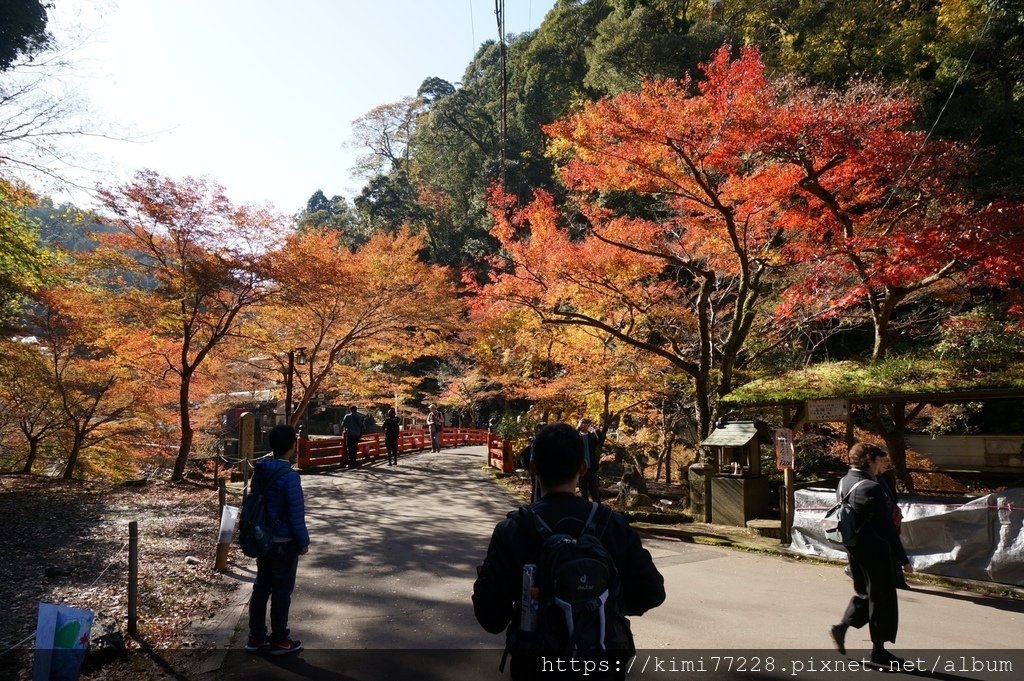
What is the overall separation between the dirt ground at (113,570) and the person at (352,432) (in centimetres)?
591

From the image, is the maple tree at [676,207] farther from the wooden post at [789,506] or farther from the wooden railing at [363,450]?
the wooden railing at [363,450]

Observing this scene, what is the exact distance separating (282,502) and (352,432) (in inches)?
542

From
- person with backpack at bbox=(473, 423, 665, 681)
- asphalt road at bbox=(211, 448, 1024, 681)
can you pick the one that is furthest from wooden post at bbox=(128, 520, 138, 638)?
person with backpack at bbox=(473, 423, 665, 681)

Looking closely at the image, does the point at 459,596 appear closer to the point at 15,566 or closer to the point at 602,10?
the point at 15,566

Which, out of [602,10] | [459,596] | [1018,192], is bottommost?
[459,596]

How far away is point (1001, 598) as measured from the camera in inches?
237

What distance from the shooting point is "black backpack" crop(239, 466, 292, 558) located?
419 cm

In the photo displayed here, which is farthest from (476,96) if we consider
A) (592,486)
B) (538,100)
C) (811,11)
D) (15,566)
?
(15,566)

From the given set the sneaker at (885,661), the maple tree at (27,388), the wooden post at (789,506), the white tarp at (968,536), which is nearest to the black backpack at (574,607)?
the sneaker at (885,661)

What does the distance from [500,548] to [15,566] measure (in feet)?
22.1

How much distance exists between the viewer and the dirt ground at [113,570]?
453 centimetres

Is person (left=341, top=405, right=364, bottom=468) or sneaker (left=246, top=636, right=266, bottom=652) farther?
person (left=341, top=405, right=364, bottom=468)

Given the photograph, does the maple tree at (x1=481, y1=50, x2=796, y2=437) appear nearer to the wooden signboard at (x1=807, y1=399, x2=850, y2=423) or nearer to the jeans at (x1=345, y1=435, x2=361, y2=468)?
the wooden signboard at (x1=807, y1=399, x2=850, y2=423)

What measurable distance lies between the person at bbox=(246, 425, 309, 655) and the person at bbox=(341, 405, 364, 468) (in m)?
12.8
